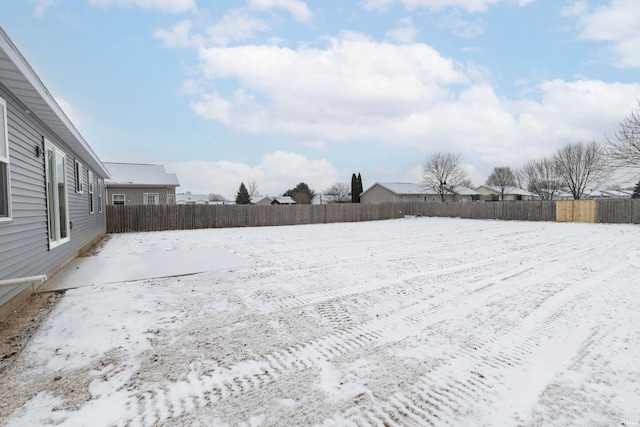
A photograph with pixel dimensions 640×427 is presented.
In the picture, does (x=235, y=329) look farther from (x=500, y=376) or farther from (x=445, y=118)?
(x=445, y=118)

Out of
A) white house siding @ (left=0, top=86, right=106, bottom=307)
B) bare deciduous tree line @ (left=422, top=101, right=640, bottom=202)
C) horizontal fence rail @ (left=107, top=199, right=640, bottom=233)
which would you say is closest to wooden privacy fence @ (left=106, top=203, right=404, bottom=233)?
horizontal fence rail @ (left=107, top=199, right=640, bottom=233)

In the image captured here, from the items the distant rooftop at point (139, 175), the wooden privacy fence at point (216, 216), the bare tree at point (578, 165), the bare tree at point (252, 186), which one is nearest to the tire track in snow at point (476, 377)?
the wooden privacy fence at point (216, 216)

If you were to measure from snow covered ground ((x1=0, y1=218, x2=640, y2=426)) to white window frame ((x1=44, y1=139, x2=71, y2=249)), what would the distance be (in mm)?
2163

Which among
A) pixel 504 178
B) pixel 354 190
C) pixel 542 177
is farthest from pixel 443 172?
pixel 504 178

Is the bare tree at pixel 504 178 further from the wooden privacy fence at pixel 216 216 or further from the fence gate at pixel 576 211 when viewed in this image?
the wooden privacy fence at pixel 216 216

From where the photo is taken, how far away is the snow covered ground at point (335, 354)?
6.42 feet

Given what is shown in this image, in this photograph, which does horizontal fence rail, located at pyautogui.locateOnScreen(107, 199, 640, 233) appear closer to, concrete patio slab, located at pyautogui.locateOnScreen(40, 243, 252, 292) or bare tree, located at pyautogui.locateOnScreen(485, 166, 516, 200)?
concrete patio slab, located at pyautogui.locateOnScreen(40, 243, 252, 292)

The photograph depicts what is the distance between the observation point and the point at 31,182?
4.84 m

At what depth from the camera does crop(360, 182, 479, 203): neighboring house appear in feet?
139

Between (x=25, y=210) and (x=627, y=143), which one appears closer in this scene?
(x=25, y=210)

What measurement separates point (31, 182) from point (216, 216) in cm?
1280

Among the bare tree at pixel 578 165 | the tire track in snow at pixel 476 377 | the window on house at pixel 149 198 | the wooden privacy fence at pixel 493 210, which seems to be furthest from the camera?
the bare tree at pixel 578 165

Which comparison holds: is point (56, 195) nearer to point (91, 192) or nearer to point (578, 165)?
point (91, 192)

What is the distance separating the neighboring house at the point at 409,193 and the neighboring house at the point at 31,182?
37.7m
